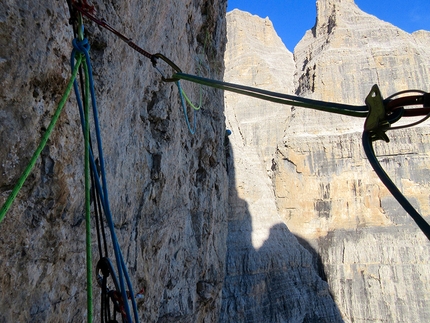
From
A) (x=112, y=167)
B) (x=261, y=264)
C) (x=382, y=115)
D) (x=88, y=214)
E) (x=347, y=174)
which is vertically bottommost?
(x=261, y=264)

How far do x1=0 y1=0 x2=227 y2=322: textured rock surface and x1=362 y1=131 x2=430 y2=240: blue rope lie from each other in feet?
5.31

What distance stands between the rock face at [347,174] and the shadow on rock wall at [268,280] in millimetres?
215

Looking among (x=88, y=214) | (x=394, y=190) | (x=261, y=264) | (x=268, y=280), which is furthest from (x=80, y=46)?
(x=268, y=280)

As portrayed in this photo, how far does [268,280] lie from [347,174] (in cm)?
1000

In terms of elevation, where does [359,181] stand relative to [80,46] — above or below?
above

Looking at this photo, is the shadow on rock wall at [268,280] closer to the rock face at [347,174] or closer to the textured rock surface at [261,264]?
the textured rock surface at [261,264]

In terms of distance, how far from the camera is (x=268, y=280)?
16406 millimetres

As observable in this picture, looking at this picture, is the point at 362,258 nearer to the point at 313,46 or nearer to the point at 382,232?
the point at 382,232

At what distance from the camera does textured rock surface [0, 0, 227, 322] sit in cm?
188

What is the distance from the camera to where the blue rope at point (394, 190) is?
134 cm

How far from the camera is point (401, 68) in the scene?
26.3 m

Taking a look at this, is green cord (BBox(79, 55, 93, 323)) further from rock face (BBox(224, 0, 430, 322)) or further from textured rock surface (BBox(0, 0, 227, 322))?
rock face (BBox(224, 0, 430, 322))

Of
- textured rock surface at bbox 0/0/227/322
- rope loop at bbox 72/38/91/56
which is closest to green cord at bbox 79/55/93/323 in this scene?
rope loop at bbox 72/38/91/56

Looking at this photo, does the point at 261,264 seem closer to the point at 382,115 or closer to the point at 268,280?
the point at 268,280
